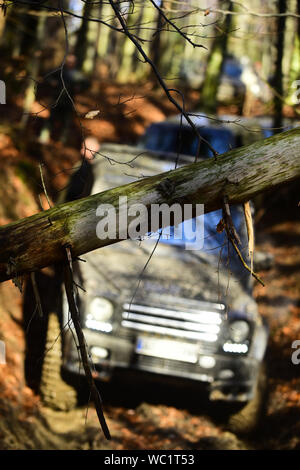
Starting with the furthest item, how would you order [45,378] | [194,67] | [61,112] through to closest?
[194,67], [61,112], [45,378]

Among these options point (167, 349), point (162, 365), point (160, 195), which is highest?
point (160, 195)

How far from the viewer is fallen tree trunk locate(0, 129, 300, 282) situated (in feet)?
9.56

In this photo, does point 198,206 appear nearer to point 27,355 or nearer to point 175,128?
point 27,355

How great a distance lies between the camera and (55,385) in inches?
183

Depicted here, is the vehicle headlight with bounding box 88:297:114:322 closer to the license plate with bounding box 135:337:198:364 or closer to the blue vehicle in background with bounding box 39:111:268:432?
the blue vehicle in background with bounding box 39:111:268:432

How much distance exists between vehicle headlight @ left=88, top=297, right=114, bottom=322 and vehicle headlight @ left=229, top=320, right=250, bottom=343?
49.7 inches

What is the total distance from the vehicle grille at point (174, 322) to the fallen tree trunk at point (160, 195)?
5.57ft

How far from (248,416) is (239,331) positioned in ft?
3.56

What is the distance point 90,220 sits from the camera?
295cm

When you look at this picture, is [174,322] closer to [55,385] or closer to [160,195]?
[55,385]

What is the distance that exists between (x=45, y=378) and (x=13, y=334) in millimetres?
1158

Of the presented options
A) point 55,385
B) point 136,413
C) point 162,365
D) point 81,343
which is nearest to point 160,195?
point 81,343
